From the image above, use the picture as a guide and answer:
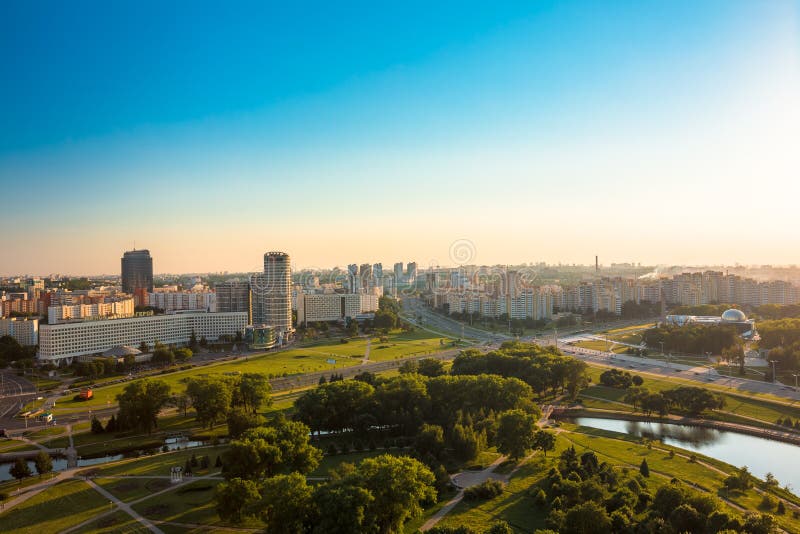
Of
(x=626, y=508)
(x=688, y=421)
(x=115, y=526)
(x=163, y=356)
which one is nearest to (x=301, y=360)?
(x=163, y=356)

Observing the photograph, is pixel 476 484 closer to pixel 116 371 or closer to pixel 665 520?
pixel 665 520

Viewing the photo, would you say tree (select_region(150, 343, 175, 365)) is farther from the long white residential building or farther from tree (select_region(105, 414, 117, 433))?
tree (select_region(105, 414, 117, 433))

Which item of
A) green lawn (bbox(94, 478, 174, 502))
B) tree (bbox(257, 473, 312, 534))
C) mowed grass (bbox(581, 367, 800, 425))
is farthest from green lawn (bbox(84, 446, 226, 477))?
mowed grass (bbox(581, 367, 800, 425))

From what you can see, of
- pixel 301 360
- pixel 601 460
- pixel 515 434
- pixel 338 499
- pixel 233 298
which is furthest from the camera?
pixel 233 298

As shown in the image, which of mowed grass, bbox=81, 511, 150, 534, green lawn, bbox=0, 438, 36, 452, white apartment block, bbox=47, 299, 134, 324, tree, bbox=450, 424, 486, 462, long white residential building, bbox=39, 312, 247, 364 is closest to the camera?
mowed grass, bbox=81, 511, 150, 534

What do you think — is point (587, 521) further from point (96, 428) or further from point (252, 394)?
point (96, 428)

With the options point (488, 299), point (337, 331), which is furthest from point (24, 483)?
point (488, 299)

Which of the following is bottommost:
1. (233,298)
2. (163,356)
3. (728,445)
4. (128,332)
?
(728,445)
